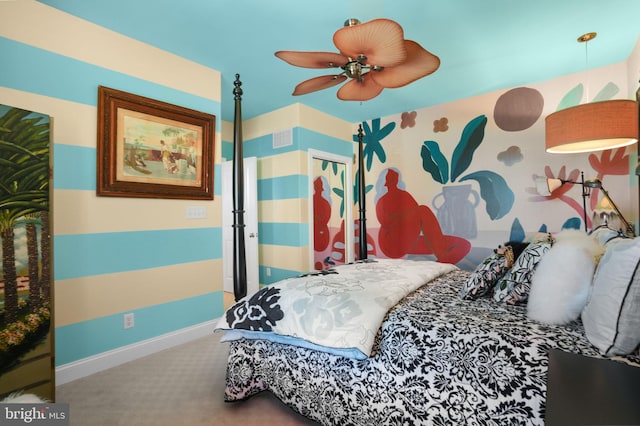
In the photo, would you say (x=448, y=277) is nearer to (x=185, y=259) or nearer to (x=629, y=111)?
(x=629, y=111)

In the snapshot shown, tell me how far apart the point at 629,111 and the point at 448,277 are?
5.55ft

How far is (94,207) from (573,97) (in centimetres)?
460

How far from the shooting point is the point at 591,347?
1.08 meters

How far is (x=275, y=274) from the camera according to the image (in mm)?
4223

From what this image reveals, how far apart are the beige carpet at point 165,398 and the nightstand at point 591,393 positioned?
4.37 ft

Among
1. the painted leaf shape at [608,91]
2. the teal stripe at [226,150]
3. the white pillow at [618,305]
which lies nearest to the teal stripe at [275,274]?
the teal stripe at [226,150]

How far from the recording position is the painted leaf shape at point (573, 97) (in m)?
3.13

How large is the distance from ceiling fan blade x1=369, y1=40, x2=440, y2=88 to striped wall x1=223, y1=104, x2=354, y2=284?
2.05m

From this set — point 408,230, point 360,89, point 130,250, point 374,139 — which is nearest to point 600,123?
point 360,89

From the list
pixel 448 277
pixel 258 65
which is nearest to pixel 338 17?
pixel 258 65

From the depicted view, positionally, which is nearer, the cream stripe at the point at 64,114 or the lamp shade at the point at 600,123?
the cream stripe at the point at 64,114

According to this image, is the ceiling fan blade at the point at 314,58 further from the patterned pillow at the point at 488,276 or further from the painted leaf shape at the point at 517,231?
the painted leaf shape at the point at 517,231

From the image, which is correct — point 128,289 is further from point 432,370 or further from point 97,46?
point 432,370

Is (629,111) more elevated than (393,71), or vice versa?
(393,71)
